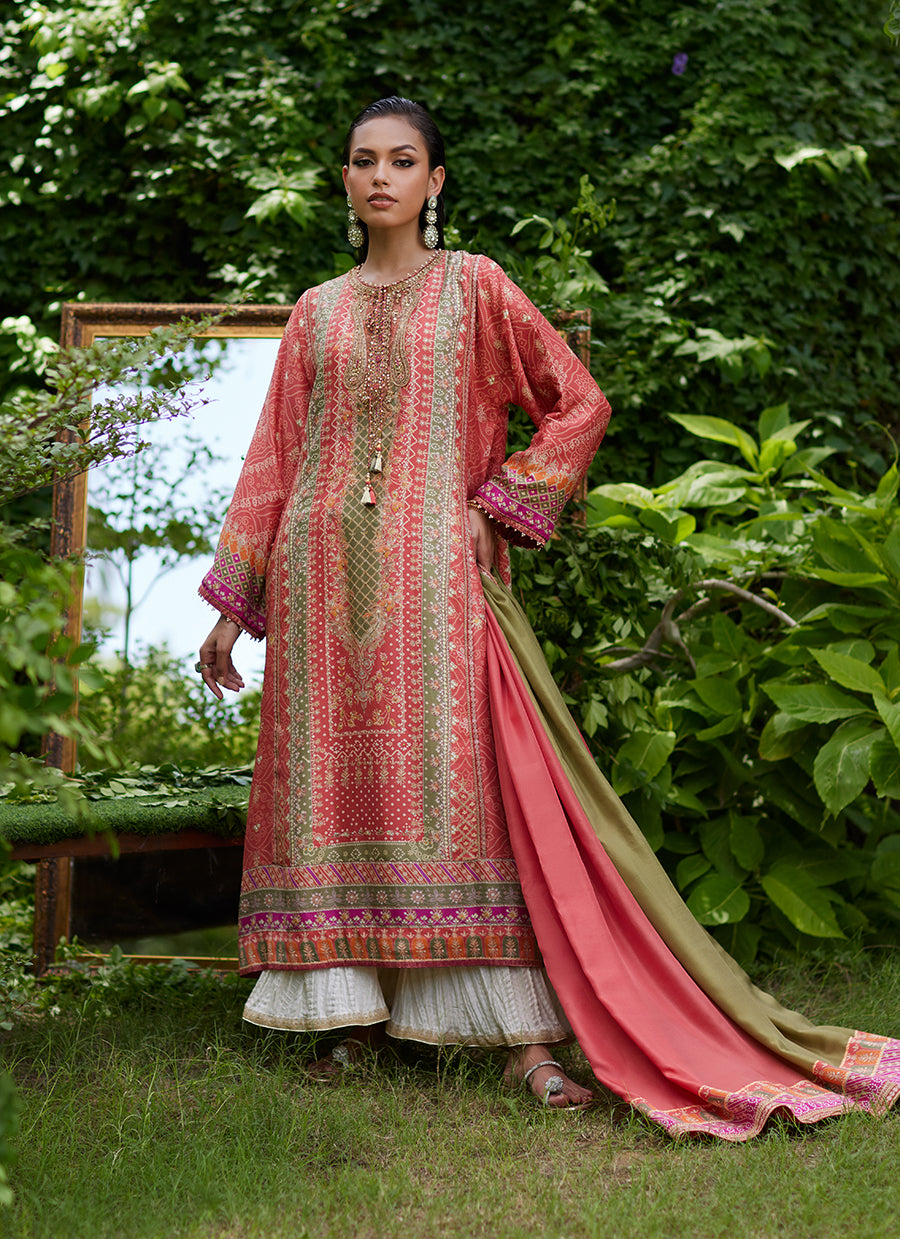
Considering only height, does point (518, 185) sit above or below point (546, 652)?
above

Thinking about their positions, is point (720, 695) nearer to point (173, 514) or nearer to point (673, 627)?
point (673, 627)

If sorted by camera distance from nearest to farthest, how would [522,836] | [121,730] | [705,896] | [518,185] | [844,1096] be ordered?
[844,1096], [522,836], [705,896], [121,730], [518,185]

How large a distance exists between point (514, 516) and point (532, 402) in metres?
0.30

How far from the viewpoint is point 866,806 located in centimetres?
344

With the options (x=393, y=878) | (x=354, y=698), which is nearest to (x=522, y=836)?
(x=393, y=878)

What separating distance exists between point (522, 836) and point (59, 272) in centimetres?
304

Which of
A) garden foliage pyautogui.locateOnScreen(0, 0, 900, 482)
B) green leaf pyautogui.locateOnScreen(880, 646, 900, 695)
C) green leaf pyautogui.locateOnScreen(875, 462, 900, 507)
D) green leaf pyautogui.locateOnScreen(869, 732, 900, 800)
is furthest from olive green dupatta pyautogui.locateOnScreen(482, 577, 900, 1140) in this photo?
garden foliage pyautogui.locateOnScreen(0, 0, 900, 482)

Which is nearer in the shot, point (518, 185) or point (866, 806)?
point (866, 806)

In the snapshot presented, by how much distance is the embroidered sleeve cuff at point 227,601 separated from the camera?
2664 mm

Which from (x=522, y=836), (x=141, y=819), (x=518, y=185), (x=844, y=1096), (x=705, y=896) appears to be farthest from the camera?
(x=518, y=185)

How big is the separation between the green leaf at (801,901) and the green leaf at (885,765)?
42 centimetres

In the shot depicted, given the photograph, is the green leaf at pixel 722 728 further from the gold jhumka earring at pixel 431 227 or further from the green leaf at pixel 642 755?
the gold jhumka earring at pixel 431 227

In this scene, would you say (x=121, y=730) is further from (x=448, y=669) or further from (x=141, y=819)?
(x=448, y=669)

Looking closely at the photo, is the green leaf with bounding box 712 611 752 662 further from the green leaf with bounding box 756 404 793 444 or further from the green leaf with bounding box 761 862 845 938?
the green leaf with bounding box 756 404 793 444
